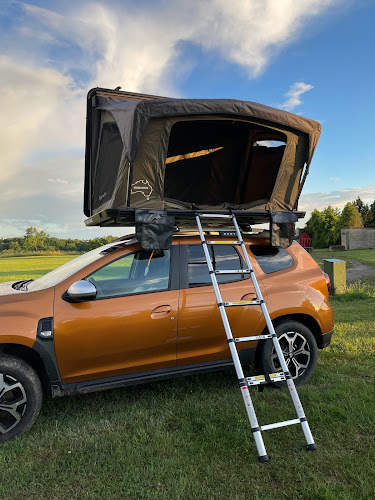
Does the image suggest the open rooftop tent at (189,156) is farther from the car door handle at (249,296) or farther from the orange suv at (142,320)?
the car door handle at (249,296)

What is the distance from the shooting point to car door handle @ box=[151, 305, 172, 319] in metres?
3.93

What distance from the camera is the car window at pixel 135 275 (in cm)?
395

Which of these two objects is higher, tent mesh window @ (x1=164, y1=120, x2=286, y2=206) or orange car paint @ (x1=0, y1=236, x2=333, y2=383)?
tent mesh window @ (x1=164, y1=120, x2=286, y2=206)

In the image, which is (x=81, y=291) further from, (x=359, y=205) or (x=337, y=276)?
(x=359, y=205)

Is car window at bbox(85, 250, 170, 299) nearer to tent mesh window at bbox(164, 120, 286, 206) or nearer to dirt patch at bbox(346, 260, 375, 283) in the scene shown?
tent mesh window at bbox(164, 120, 286, 206)

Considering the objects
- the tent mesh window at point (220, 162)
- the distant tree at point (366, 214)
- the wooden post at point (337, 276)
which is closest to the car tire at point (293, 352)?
the tent mesh window at point (220, 162)

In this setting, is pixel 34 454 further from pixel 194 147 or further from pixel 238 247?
pixel 194 147

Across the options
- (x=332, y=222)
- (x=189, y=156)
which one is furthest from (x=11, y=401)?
(x=332, y=222)

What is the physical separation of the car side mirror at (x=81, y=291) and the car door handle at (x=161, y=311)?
0.61 metres

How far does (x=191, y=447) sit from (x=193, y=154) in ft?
16.3

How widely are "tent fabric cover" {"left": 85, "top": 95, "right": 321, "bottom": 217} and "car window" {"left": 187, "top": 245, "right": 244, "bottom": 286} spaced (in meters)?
0.68

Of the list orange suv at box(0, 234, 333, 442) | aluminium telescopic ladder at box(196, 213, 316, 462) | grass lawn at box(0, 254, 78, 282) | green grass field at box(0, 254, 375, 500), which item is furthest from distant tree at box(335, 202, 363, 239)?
aluminium telescopic ladder at box(196, 213, 316, 462)

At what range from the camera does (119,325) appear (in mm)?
3799

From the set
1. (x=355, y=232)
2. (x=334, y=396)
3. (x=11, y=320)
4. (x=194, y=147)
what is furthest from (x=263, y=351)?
(x=355, y=232)
